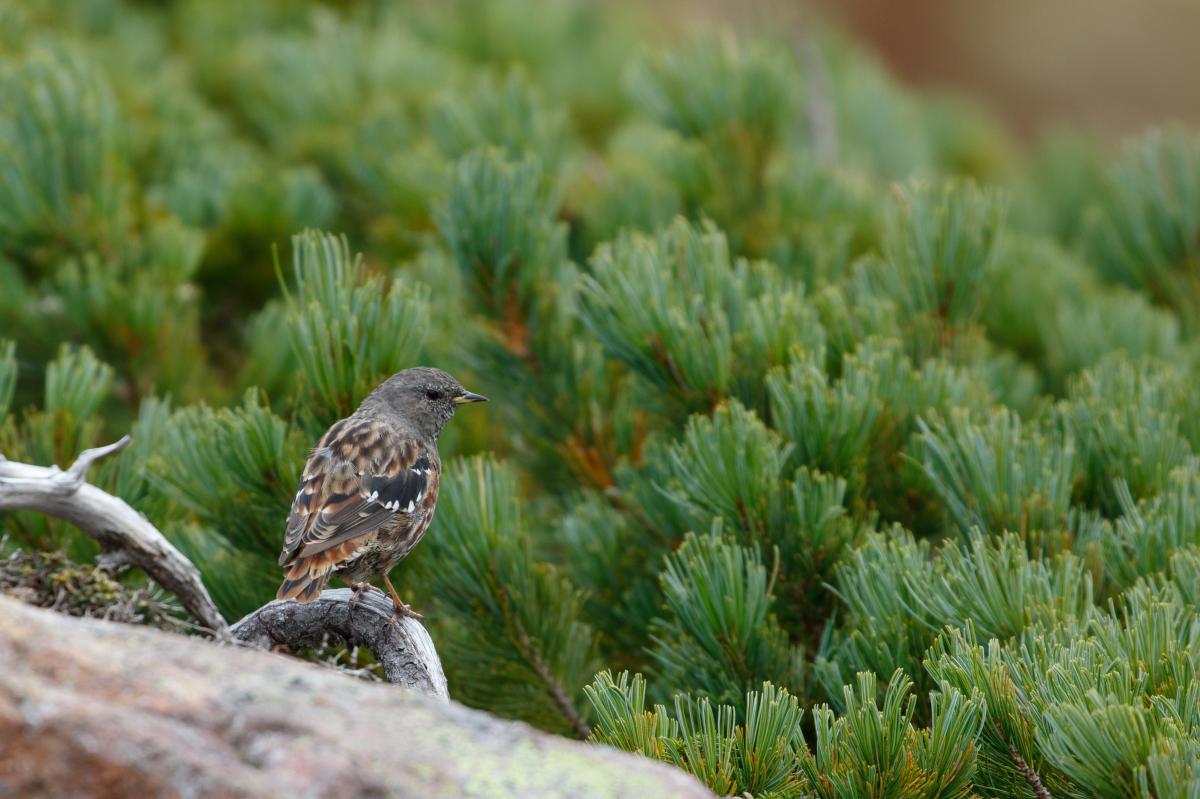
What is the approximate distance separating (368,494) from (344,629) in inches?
13.4

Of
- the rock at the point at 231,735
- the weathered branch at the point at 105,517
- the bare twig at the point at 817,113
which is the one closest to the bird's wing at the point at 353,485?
the weathered branch at the point at 105,517

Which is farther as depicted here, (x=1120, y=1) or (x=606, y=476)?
(x=1120, y=1)

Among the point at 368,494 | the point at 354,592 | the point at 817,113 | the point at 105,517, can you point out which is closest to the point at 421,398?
the point at 368,494

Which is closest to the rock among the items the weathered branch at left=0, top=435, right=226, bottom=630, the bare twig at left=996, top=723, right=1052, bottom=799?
the weathered branch at left=0, top=435, right=226, bottom=630

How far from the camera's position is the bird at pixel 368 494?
6.46 feet

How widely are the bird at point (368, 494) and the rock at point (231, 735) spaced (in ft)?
1.90

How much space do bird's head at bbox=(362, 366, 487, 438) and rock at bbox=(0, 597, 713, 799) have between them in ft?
2.85

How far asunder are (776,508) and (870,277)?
101 centimetres

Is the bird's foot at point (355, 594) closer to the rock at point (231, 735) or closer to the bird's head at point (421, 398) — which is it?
the bird's head at point (421, 398)

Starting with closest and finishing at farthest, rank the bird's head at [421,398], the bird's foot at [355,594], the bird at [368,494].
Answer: the bird's foot at [355,594], the bird at [368,494], the bird's head at [421,398]

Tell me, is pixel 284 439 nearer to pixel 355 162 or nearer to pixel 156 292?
pixel 156 292

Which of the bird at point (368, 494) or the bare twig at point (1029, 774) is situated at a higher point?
the bare twig at point (1029, 774)

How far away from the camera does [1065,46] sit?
12.3 m

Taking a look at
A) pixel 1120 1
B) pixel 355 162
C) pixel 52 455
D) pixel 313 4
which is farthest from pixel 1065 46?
pixel 52 455
